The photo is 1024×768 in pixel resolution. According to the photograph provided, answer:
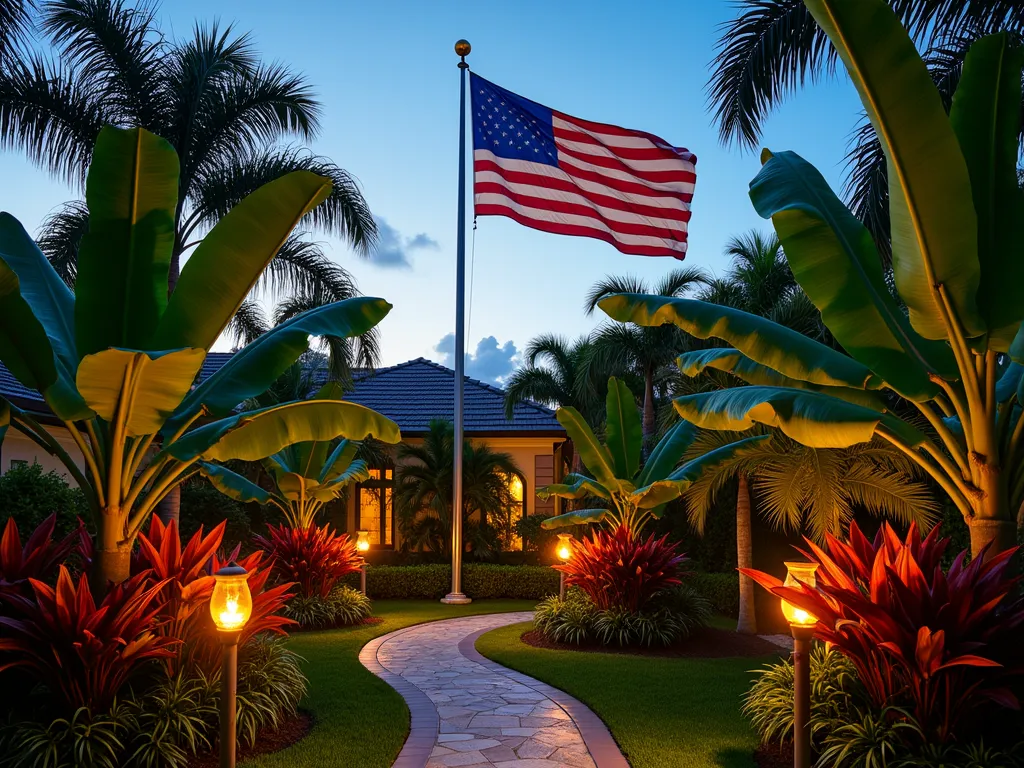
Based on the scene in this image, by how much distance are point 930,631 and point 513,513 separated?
1743 centimetres

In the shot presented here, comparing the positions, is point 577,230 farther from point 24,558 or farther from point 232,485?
point 24,558

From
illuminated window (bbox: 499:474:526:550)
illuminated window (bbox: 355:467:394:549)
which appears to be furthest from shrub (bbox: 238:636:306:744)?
illuminated window (bbox: 355:467:394:549)

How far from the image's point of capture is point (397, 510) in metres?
20.5

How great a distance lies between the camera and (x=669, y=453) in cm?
1215

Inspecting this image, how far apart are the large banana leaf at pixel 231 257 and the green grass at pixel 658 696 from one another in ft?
15.9

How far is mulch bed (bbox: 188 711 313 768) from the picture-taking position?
5816 millimetres

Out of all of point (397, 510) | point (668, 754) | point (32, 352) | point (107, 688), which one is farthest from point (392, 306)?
point (397, 510)

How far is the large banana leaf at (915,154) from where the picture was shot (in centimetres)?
448

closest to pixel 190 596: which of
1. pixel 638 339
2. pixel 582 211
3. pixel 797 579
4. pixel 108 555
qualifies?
pixel 108 555

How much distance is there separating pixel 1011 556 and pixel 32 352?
6.75 m

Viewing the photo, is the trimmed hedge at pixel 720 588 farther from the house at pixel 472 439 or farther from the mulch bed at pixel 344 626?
the house at pixel 472 439

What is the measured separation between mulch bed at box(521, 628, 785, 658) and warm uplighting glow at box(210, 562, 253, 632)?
7.41 metres

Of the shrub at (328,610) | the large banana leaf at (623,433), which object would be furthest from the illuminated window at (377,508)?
the large banana leaf at (623,433)

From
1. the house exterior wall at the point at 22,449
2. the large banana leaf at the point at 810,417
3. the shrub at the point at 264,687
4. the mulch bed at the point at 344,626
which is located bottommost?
the mulch bed at the point at 344,626
